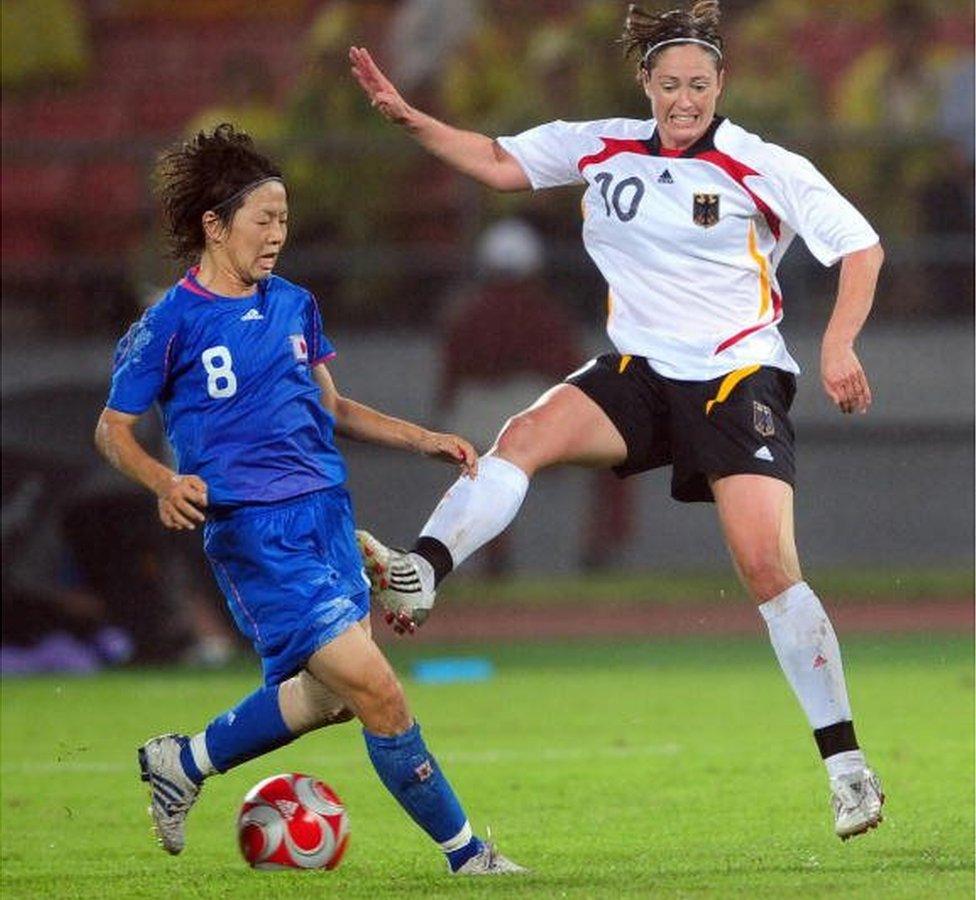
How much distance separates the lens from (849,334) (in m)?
6.28

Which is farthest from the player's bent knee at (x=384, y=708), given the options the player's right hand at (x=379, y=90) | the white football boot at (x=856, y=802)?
the player's right hand at (x=379, y=90)

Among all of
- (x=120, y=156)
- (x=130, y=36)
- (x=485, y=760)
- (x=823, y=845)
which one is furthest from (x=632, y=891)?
(x=130, y=36)

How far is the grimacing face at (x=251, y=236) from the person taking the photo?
243 inches

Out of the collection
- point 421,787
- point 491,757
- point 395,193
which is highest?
point 395,193

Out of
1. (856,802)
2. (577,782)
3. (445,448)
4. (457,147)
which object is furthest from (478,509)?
(577,782)

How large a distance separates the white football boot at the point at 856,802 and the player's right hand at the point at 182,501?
1925 millimetres

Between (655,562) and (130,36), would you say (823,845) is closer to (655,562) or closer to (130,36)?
(655,562)

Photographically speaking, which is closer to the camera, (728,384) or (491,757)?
(728,384)

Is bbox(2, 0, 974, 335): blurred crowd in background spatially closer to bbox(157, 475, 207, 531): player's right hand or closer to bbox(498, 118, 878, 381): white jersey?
bbox(498, 118, 878, 381): white jersey

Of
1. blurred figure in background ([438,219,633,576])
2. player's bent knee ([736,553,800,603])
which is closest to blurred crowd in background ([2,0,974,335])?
blurred figure in background ([438,219,633,576])

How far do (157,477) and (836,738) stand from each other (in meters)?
2.06

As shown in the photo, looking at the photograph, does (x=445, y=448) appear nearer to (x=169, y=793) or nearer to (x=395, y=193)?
(x=169, y=793)

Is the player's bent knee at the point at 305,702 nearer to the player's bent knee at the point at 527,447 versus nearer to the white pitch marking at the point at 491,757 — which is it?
the player's bent knee at the point at 527,447

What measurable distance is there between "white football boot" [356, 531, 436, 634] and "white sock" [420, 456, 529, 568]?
0.23 metres
